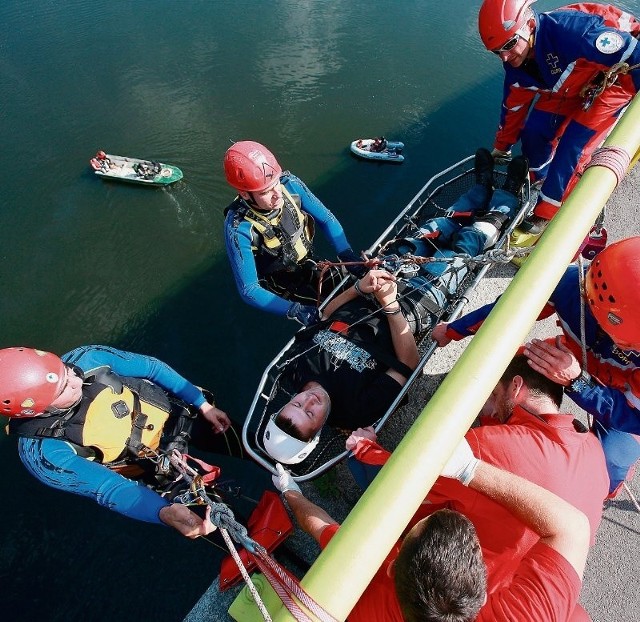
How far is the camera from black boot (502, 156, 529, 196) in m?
4.20

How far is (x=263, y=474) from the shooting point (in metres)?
4.34

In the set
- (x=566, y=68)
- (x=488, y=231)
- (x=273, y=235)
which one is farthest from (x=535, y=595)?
(x=566, y=68)

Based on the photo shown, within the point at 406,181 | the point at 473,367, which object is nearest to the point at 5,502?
the point at 473,367

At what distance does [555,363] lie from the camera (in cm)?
226

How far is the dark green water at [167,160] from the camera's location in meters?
3.96

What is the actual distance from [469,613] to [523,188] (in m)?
3.98

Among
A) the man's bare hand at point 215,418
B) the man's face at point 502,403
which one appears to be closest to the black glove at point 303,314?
the man's bare hand at point 215,418

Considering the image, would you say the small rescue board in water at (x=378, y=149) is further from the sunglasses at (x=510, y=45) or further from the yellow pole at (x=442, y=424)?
the yellow pole at (x=442, y=424)

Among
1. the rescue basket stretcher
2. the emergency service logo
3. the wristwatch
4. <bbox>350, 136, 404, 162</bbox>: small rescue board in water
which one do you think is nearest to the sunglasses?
the emergency service logo

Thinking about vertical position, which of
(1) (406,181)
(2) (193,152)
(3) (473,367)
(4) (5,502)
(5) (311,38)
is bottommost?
(4) (5,502)

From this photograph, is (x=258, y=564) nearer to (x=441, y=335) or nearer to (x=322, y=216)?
(x=441, y=335)

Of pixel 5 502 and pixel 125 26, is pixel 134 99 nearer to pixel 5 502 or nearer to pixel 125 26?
pixel 125 26

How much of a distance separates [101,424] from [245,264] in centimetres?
155

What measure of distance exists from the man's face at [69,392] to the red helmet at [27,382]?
1.6 inches
